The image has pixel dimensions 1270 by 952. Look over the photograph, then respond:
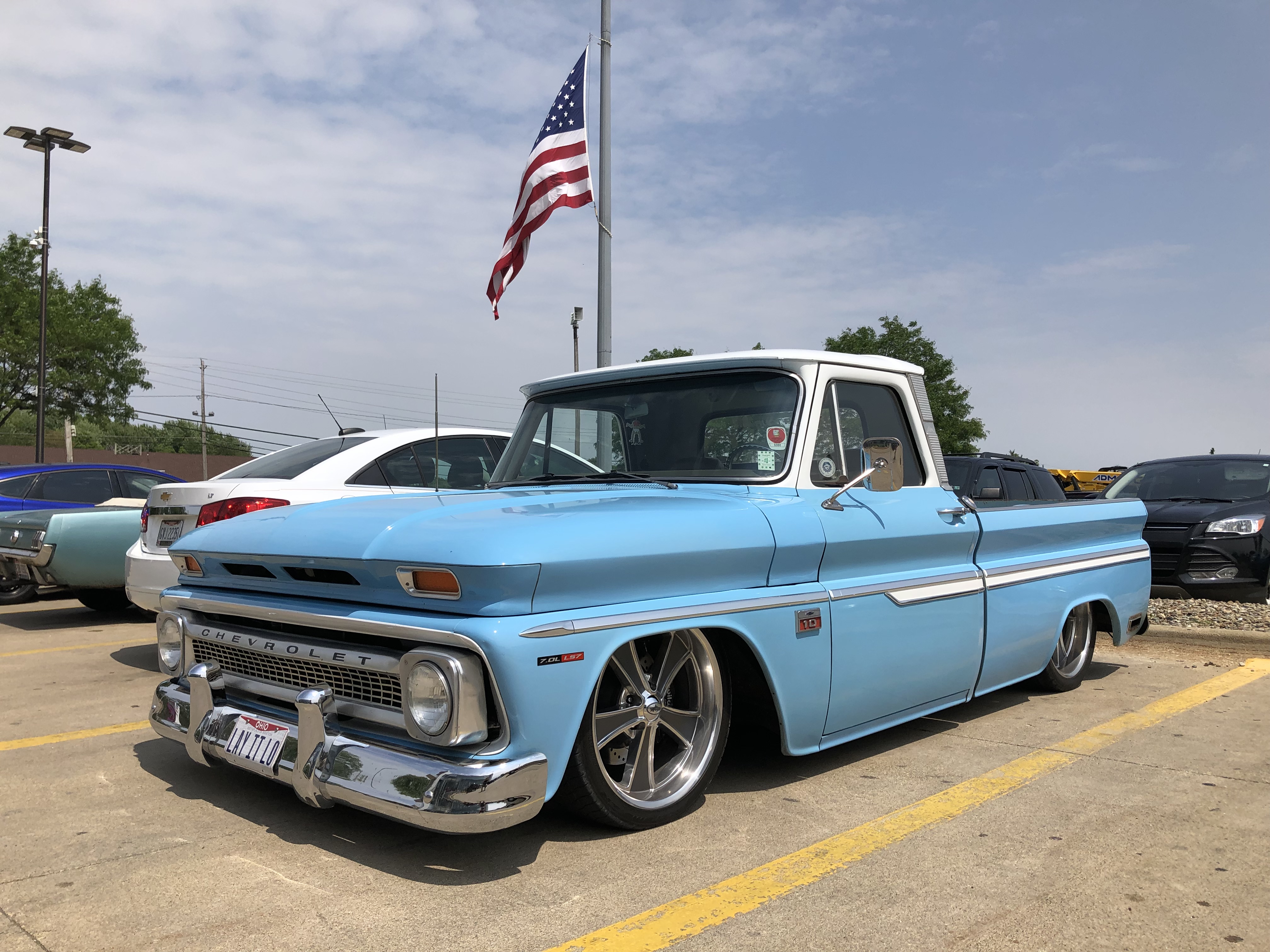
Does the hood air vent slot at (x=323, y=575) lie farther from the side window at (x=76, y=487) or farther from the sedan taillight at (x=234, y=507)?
the side window at (x=76, y=487)

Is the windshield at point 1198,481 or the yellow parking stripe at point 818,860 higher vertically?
the windshield at point 1198,481

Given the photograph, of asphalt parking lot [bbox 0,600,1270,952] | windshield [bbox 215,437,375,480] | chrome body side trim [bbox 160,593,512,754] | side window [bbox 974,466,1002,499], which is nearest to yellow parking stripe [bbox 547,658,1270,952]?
asphalt parking lot [bbox 0,600,1270,952]

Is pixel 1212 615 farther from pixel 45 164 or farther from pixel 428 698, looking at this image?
pixel 45 164

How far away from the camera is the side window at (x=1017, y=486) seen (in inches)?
392

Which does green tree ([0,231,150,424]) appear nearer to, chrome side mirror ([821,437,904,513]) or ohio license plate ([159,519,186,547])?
ohio license plate ([159,519,186,547])

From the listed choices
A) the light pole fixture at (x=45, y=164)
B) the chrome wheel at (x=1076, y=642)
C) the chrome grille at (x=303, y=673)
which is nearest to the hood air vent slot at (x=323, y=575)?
the chrome grille at (x=303, y=673)

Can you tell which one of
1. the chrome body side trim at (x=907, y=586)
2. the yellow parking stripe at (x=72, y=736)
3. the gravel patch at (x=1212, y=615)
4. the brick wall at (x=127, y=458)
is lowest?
the yellow parking stripe at (x=72, y=736)

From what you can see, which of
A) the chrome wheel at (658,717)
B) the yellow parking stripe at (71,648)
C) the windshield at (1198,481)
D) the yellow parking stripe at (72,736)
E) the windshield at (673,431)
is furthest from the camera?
the windshield at (1198,481)

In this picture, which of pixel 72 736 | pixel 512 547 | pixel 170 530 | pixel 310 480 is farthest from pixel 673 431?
pixel 170 530

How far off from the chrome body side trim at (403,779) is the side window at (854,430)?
71.8 inches

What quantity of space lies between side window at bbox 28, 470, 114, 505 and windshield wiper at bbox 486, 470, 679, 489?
7.82 m

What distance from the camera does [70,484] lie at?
35.1ft

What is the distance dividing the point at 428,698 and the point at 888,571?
2148mm

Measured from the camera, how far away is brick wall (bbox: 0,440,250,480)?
151ft
